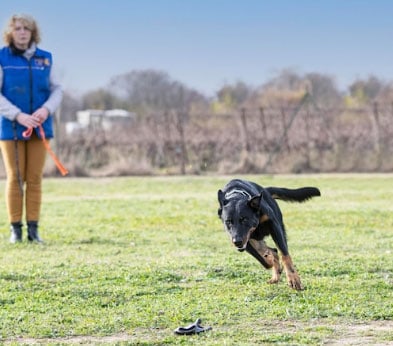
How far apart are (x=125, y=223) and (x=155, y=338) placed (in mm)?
6939

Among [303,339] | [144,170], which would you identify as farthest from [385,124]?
[303,339]

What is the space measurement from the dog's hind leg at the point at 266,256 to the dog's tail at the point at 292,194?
693 millimetres

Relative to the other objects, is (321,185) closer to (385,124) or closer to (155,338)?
(385,124)

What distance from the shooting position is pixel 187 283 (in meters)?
6.89

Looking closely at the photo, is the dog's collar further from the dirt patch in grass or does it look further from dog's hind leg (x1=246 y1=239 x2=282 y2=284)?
the dirt patch in grass

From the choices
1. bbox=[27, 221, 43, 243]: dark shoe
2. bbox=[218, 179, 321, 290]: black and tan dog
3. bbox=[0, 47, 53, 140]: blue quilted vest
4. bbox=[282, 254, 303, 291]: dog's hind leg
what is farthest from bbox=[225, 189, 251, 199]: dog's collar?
bbox=[27, 221, 43, 243]: dark shoe

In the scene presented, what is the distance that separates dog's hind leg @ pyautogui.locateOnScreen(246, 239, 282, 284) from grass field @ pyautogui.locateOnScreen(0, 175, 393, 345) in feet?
0.49

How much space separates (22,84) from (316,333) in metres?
5.52

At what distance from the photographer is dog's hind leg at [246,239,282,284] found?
6.76 meters

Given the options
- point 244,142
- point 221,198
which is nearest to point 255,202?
point 221,198

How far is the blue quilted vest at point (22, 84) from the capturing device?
31.1 ft

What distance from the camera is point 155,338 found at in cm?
501

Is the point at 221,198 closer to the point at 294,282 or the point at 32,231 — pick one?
the point at 294,282

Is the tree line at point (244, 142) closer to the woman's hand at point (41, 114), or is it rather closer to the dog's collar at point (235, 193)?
the woman's hand at point (41, 114)
